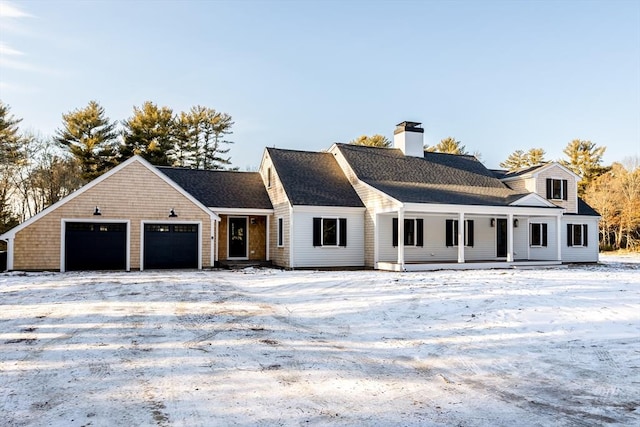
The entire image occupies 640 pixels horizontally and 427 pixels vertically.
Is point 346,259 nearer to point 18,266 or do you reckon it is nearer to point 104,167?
point 18,266

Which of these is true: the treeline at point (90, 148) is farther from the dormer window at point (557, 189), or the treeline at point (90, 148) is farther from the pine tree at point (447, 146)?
the dormer window at point (557, 189)

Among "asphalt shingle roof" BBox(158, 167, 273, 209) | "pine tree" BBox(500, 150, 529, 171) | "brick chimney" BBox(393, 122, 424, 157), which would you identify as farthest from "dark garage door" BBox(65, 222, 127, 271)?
"pine tree" BBox(500, 150, 529, 171)

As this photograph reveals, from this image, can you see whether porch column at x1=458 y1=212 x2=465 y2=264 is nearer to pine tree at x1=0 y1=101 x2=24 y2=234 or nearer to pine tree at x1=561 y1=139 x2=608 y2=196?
pine tree at x1=0 y1=101 x2=24 y2=234

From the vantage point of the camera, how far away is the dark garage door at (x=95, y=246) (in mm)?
16984

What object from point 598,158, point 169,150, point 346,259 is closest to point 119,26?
point 346,259

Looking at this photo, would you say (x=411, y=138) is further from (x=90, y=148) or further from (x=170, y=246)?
(x=90, y=148)

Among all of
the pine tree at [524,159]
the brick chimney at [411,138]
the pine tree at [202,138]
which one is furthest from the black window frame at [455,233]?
the pine tree at [524,159]

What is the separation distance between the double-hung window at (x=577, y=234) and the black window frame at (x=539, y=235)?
1696 mm

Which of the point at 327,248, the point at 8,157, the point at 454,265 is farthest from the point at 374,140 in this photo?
the point at 8,157

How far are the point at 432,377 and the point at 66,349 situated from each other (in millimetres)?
4746

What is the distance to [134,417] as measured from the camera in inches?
155

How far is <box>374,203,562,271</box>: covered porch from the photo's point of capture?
1830 cm

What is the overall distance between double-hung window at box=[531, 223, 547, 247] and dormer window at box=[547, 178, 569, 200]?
5.15 feet

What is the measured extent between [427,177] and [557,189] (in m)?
7.03
